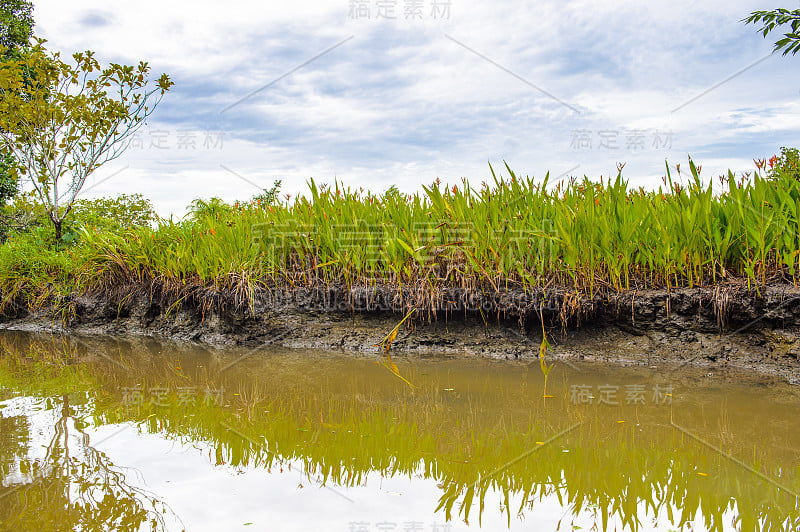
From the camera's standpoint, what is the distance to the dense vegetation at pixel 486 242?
3812mm

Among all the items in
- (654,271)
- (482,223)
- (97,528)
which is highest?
(482,223)

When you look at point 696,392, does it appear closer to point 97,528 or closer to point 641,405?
point 641,405

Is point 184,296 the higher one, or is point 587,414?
point 184,296

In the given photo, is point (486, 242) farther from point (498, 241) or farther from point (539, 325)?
point (539, 325)

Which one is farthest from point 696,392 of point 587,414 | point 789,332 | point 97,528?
point 97,528

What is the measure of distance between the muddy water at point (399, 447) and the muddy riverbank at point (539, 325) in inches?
14.9

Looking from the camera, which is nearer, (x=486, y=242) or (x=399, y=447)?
(x=399, y=447)

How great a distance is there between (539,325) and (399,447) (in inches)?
86.7

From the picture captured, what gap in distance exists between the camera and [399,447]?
241cm

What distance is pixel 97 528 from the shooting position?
1.76 m

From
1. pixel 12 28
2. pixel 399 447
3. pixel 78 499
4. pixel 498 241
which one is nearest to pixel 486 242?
pixel 498 241

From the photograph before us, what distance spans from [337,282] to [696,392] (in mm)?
2863

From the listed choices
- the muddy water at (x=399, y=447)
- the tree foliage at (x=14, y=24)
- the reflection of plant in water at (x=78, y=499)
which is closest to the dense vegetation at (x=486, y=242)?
the muddy water at (x=399, y=447)

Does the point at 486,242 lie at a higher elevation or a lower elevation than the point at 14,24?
lower
